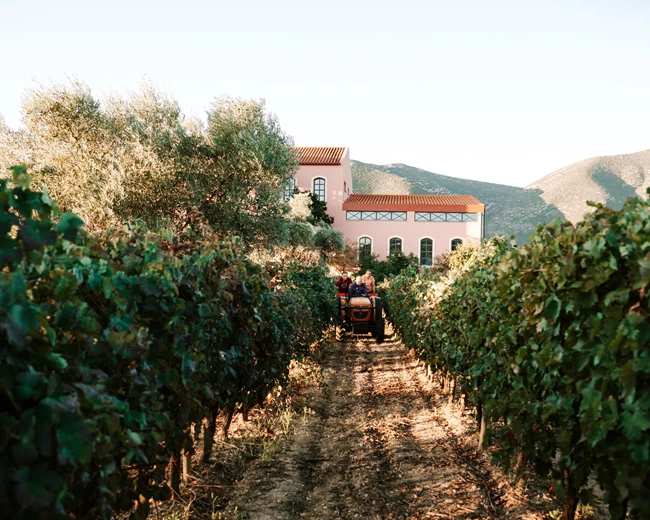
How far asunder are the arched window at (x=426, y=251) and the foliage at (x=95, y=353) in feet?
121

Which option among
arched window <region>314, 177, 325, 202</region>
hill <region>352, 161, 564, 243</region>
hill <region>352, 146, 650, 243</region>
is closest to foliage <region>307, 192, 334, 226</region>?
arched window <region>314, 177, 325, 202</region>

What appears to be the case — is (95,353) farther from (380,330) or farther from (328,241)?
(328,241)

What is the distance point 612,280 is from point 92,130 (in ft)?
58.5

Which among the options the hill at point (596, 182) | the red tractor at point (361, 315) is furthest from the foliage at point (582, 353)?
the hill at point (596, 182)

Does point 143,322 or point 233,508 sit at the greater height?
point 143,322

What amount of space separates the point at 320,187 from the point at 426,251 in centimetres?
873

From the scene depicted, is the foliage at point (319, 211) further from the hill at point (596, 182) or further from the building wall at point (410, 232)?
the hill at point (596, 182)

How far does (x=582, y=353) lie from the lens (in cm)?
301

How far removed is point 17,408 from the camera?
68.5 inches

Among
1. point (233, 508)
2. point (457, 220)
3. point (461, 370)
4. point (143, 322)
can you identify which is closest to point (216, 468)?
point (233, 508)

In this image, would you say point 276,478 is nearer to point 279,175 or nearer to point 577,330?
point 577,330

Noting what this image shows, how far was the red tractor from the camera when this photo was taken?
49.3ft

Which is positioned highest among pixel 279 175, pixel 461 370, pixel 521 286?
pixel 279 175

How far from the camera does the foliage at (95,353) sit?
1.74m
